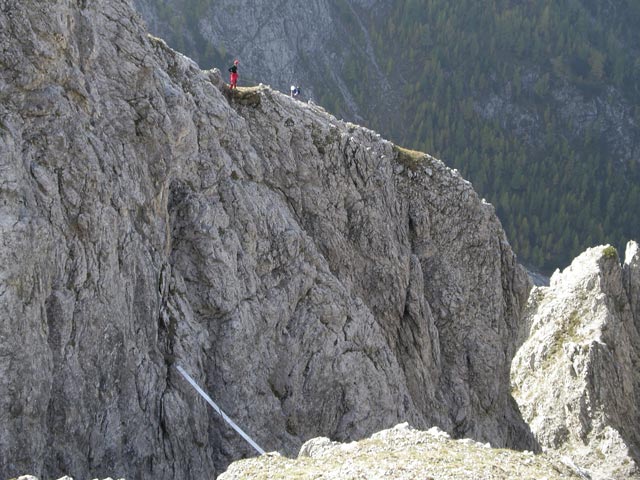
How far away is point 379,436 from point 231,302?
9524 millimetres

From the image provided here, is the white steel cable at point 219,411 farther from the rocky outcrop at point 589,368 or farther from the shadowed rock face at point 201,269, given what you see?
the rocky outcrop at point 589,368

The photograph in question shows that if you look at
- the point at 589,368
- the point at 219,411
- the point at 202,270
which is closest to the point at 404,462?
the point at 219,411

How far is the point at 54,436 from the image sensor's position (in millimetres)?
27844

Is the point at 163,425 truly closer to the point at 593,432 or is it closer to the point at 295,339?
the point at 295,339

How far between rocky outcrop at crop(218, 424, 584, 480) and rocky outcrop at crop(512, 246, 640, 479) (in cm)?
4386

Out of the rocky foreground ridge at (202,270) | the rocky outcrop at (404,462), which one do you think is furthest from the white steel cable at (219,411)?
the rocky outcrop at (404,462)

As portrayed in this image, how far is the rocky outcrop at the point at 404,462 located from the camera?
1024 inches

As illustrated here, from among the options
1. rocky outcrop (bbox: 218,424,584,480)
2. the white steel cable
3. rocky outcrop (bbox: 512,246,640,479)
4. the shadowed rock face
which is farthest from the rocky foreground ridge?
rocky outcrop (bbox: 512,246,640,479)

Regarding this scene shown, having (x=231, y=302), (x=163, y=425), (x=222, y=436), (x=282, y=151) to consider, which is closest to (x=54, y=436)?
(x=163, y=425)

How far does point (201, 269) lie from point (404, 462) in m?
13.7

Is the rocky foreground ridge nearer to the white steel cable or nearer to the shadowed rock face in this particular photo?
the shadowed rock face

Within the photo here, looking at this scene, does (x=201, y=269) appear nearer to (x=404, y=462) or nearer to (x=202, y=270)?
(x=202, y=270)

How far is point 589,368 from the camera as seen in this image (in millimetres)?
75250

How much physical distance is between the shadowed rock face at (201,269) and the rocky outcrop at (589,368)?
18.8 meters
